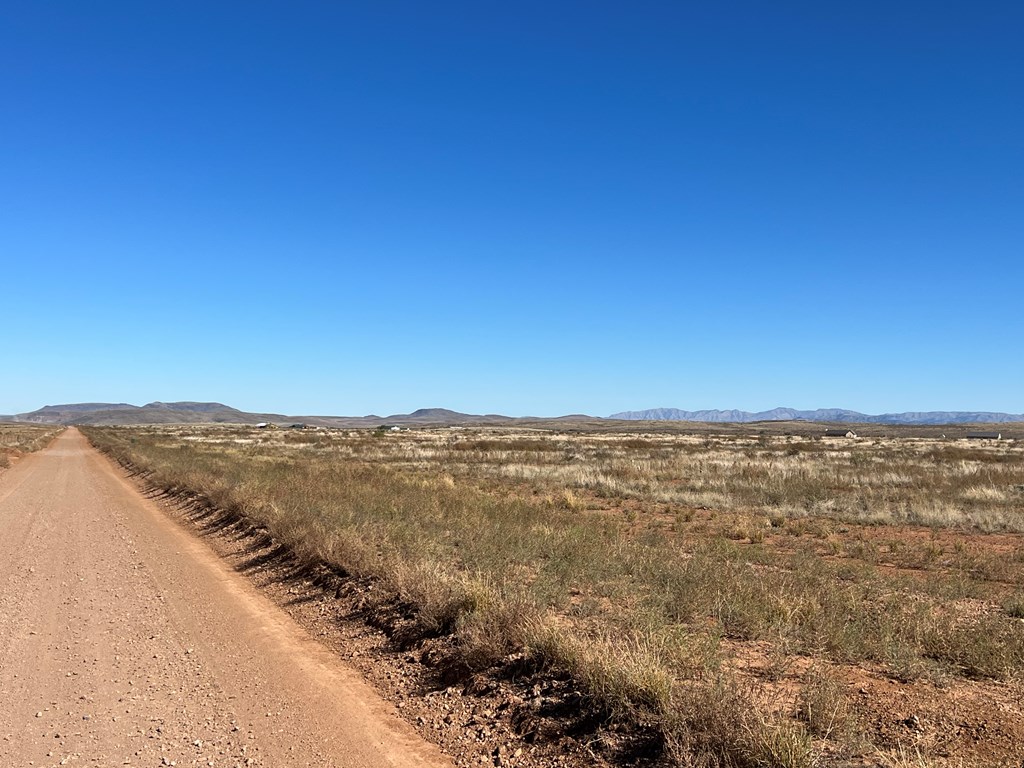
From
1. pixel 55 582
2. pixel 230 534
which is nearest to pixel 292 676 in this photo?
pixel 55 582

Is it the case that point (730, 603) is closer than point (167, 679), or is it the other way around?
point (167, 679)

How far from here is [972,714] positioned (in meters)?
5.04

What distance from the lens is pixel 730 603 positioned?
25.3 ft

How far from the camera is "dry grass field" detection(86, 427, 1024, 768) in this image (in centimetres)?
459

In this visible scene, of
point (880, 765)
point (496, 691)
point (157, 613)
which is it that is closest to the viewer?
point (880, 765)

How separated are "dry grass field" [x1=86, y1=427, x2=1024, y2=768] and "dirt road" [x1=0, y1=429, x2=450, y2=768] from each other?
1312 mm

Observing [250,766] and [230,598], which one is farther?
[230,598]

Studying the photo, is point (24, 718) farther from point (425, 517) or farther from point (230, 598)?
point (425, 517)

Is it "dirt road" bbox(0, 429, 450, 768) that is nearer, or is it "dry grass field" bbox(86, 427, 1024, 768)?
"dry grass field" bbox(86, 427, 1024, 768)

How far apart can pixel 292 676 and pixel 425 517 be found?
7.18 metres

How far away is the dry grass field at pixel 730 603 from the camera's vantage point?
15.0 ft

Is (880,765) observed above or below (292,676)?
above

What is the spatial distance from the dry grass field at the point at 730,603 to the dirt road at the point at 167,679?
4.30ft

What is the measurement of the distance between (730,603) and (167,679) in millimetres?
5967
